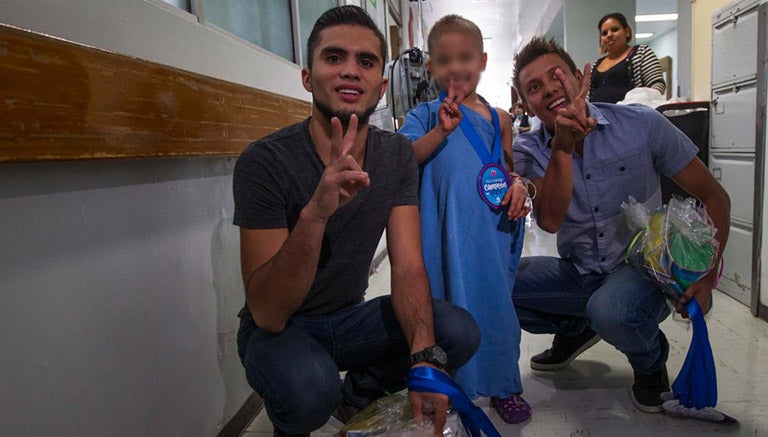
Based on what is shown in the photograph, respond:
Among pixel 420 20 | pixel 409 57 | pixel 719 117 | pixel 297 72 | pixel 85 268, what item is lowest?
pixel 85 268

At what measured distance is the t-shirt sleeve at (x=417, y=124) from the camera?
4.93 feet

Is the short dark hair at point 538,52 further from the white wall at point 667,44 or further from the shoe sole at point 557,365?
the white wall at point 667,44

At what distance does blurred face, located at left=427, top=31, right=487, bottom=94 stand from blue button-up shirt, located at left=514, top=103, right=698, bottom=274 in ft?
1.42

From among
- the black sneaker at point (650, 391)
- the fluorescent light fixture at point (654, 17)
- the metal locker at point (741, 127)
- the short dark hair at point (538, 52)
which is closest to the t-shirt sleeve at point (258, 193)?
the short dark hair at point (538, 52)

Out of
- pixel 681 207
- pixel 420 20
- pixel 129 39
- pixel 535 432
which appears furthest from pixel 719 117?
pixel 420 20

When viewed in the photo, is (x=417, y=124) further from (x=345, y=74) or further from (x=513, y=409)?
(x=513, y=409)

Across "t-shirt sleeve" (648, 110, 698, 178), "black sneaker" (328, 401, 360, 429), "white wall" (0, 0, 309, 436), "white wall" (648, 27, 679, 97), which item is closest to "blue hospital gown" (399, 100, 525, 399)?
"black sneaker" (328, 401, 360, 429)

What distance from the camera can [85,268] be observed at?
0.99 meters

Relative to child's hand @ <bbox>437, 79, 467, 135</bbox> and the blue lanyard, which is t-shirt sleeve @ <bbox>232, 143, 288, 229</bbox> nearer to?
child's hand @ <bbox>437, 79, 467, 135</bbox>

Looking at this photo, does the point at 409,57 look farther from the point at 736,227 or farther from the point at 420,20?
the point at 420,20

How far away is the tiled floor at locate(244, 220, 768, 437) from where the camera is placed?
1508 mm

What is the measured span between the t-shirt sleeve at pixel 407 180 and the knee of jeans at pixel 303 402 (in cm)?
48

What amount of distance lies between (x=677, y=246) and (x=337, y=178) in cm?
103

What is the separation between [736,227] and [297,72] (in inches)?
94.8
